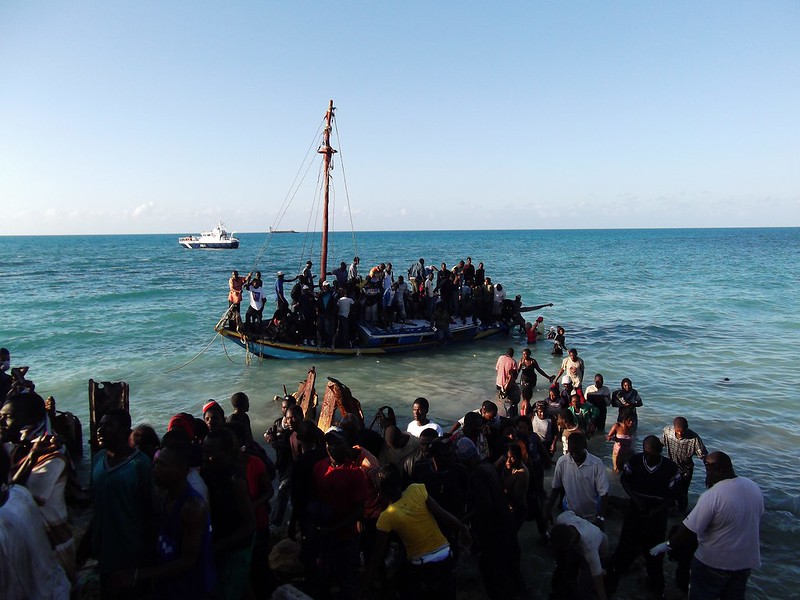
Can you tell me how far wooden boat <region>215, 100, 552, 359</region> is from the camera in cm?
1695

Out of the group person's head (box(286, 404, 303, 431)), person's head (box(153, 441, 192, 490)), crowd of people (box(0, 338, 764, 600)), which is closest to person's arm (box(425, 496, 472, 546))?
crowd of people (box(0, 338, 764, 600))

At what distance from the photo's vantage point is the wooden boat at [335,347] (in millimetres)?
16953

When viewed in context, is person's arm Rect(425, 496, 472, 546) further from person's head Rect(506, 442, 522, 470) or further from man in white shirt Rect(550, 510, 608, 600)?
person's head Rect(506, 442, 522, 470)

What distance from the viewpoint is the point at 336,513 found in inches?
182

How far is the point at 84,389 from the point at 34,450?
13.7 m

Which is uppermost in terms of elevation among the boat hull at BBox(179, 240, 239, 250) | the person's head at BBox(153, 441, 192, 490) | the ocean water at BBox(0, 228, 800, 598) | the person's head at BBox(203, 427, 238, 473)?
the boat hull at BBox(179, 240, 239, 250)

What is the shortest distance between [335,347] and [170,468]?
537 inches

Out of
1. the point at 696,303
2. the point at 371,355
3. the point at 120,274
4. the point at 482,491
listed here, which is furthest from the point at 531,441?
the point at 120,274

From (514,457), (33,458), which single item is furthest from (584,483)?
(33,458)

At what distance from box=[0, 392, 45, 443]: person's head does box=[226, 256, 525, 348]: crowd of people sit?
11097mm

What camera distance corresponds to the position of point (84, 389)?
52.2ft

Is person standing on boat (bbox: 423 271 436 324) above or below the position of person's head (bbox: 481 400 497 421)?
above

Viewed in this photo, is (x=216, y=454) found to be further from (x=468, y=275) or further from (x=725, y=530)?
(x=468, y=275)

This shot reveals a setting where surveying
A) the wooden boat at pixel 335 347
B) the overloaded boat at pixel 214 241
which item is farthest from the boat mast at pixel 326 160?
the overloaded boat at pixel 214 241
